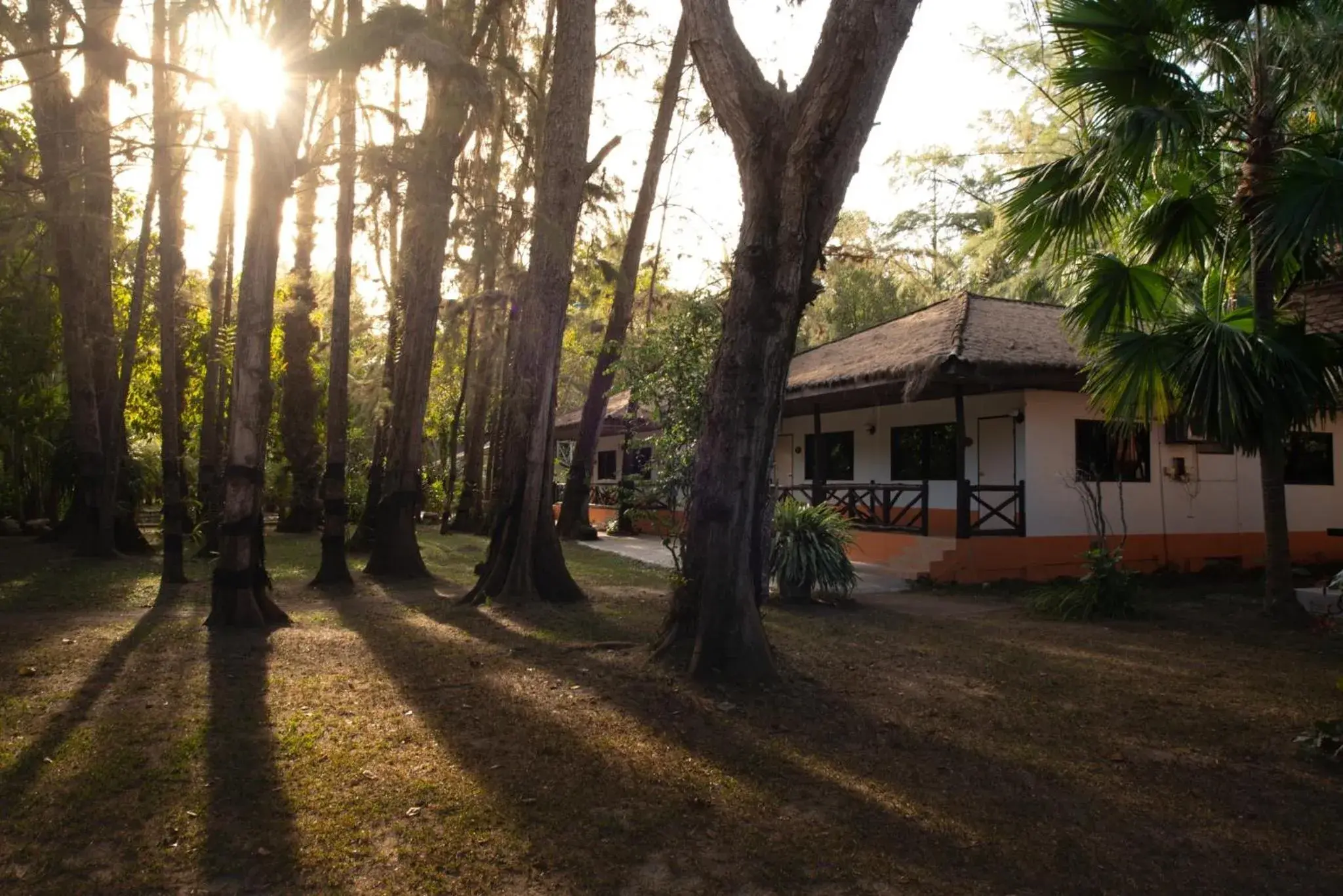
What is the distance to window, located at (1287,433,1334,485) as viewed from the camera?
15.9 metres

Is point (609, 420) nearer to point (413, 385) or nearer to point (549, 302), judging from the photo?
point (413, 385)

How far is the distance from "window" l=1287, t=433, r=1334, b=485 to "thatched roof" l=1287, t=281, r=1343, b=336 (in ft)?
17.4

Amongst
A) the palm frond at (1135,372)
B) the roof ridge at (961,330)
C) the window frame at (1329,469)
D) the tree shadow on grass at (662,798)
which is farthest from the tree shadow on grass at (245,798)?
the window frame at (1329,469)

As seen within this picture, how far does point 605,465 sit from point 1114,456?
17.4 m

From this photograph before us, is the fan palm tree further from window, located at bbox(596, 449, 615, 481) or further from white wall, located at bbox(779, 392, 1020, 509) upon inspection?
window, located at bbox(596, 449, 615, 481)

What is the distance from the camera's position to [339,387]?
1192 cm

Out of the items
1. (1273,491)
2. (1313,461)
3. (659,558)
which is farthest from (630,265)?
(1313,461)

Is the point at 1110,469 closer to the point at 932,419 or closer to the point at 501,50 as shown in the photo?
the point at 932,419

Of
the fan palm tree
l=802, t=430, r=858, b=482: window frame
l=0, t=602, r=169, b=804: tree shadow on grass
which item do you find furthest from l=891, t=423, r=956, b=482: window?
→ l=0, t=602, r=169, b=804: tree shadow on grass

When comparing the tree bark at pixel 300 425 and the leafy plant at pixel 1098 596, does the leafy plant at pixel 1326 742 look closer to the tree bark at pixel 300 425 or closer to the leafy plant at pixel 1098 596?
the leafy plant at pixel 1098 596

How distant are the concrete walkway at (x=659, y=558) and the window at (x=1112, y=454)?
351cm

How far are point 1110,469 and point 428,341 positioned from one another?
1061cm

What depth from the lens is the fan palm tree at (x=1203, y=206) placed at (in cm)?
778

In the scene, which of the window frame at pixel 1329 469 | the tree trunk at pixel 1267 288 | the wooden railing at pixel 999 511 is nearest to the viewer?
the tree trunk at pixel 1267 288
